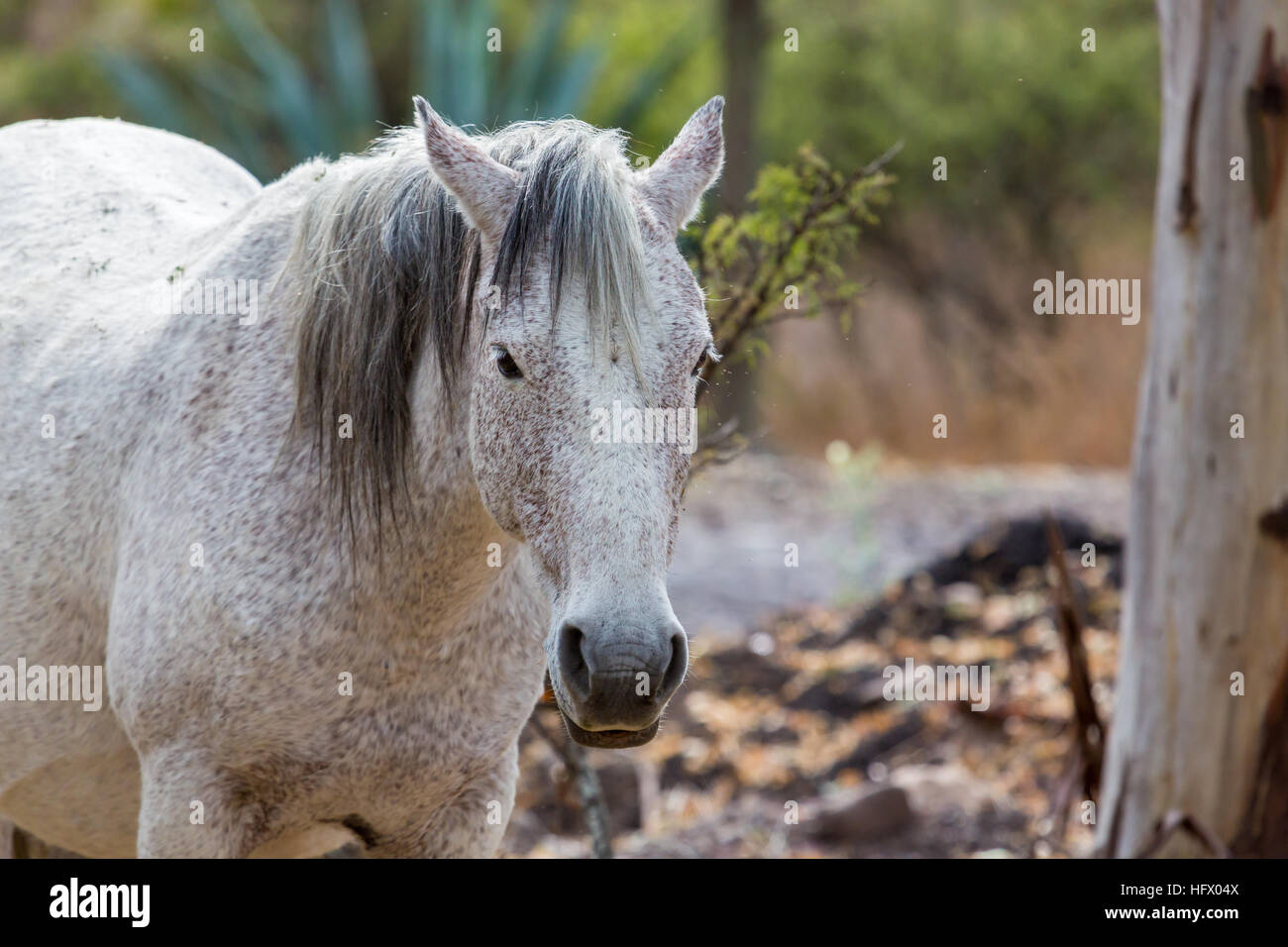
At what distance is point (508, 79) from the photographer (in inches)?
468

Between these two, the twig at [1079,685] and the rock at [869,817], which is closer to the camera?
the twig at [1079,685]

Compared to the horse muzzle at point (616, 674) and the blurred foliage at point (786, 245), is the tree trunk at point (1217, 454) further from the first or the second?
the horse muzzle at point (616, 674)

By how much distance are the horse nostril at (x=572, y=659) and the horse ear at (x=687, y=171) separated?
0.77 meters

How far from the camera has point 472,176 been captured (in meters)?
2.25

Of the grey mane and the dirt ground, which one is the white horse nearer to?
the grey mane

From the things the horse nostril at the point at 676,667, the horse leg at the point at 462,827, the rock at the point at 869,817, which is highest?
the horse nostril at the point at 676,667

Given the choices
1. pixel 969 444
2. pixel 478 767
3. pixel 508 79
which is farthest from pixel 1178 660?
pixel 969 444

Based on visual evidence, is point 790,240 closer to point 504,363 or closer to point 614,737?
point 504,363

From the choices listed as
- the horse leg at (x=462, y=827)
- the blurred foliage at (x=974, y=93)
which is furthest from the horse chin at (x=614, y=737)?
the blurred foliage at (x=974, y=93)

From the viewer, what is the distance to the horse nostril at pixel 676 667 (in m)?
2.02

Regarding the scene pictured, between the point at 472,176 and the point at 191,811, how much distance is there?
124 cm

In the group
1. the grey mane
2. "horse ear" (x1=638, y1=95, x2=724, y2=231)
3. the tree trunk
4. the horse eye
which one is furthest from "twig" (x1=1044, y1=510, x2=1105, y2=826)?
the horse eye

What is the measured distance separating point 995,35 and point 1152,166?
7.56ft
